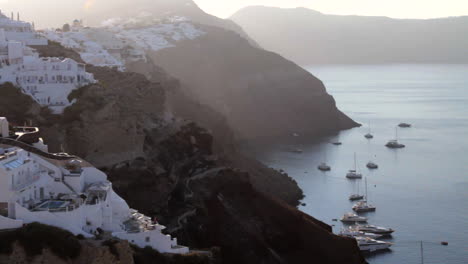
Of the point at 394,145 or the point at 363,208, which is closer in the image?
the point at 363,208

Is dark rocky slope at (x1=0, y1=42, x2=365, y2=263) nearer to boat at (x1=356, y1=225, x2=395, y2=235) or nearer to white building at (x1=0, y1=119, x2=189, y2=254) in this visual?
boat at (x1=356, y1=225, x2=395, y2=235)

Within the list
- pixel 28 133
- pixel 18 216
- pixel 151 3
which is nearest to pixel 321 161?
pixel 28 133

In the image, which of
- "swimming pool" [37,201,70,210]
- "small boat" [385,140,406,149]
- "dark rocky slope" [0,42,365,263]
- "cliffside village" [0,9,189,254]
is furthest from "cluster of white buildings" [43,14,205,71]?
"small boat" [385,140,406,149]

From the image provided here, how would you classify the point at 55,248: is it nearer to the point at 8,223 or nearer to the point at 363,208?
the point at 8,223

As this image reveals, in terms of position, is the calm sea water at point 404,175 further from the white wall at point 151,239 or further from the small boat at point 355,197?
the white wall at point 151,239

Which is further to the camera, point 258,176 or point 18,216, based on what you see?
point 258,176

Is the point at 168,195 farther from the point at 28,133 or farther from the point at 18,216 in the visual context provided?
A: the point at 18,216

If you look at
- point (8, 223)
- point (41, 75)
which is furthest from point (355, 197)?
point (8, 223)
